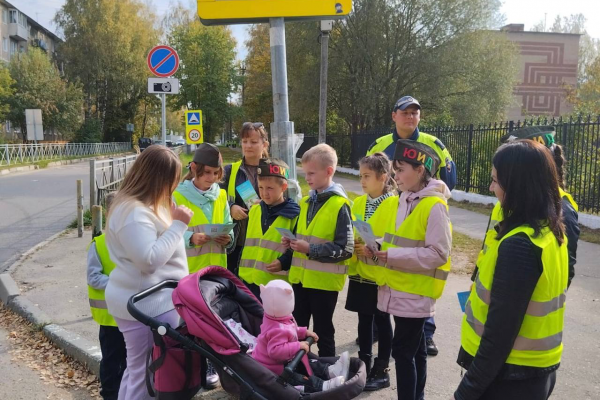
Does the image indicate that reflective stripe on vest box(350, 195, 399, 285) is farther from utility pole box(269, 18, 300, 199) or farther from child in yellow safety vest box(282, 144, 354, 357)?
utility pole box(269, 18, 300, 199)

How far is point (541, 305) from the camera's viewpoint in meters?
1.93

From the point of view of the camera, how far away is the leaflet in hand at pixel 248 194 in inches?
173

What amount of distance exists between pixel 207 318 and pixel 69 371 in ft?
8.15

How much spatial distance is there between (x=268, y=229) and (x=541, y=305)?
234 cm

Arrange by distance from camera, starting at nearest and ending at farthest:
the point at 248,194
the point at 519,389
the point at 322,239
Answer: the point at 519,389
the point at 322,239
the point at 248,194

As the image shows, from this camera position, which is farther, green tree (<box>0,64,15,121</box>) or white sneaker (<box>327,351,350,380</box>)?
green tree (<box>0,64,15,121</box>)

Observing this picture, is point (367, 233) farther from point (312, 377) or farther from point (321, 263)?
point (312, 377)

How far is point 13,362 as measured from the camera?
184 inches

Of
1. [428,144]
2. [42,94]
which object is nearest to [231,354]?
[428,144]

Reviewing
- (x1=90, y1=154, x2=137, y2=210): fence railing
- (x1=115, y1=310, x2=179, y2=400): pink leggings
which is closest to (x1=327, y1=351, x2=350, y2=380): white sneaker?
(x1=115, y1=310, x2=179, y2=400): pink leggings

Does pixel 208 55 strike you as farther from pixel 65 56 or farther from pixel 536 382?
pixel 536 382

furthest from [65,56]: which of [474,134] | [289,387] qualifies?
[289,387]

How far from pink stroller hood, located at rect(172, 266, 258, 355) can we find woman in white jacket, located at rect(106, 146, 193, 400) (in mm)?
212

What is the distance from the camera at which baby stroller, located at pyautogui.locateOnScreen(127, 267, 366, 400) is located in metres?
2.56
